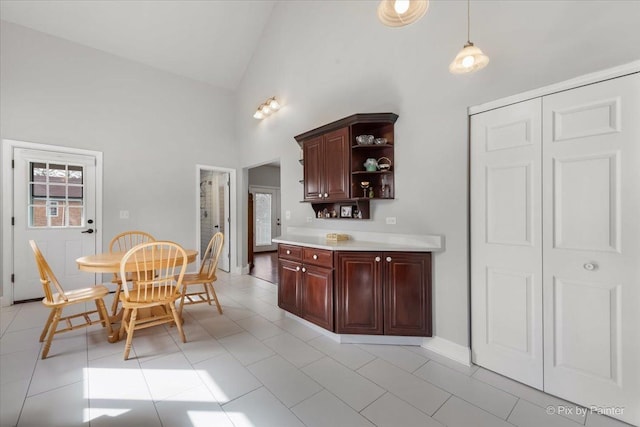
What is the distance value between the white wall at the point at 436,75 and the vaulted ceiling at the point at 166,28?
106 cm

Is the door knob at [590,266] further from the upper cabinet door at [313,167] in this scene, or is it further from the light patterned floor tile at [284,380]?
the upper cabinet door at [313,167]

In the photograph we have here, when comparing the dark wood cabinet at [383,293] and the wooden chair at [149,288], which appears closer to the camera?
the wooden chair at [149,288]

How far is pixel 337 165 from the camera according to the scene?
2926 millimetres

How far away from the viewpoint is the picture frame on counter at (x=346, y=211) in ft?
10.3

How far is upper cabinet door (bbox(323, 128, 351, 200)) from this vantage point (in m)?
2.82

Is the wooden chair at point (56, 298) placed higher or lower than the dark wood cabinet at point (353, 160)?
lower

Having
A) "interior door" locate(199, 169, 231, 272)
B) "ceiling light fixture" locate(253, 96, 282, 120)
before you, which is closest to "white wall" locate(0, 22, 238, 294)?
"interior door" locate(199, 169, 231, 272)

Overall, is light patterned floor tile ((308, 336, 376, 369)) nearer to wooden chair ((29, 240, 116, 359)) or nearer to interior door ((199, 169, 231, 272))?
wooden chair ((29, 240, 116, 359))

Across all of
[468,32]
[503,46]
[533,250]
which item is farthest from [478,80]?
[533,250]

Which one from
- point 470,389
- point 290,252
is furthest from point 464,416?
point 290,252

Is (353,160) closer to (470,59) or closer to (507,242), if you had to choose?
(470,59)

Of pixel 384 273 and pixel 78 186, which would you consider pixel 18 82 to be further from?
pixel 384 273

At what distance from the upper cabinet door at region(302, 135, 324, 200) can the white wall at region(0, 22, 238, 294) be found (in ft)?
8.62

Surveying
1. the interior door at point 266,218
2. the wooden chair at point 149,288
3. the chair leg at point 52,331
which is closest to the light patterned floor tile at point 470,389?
the wooden chair at point 149,288
